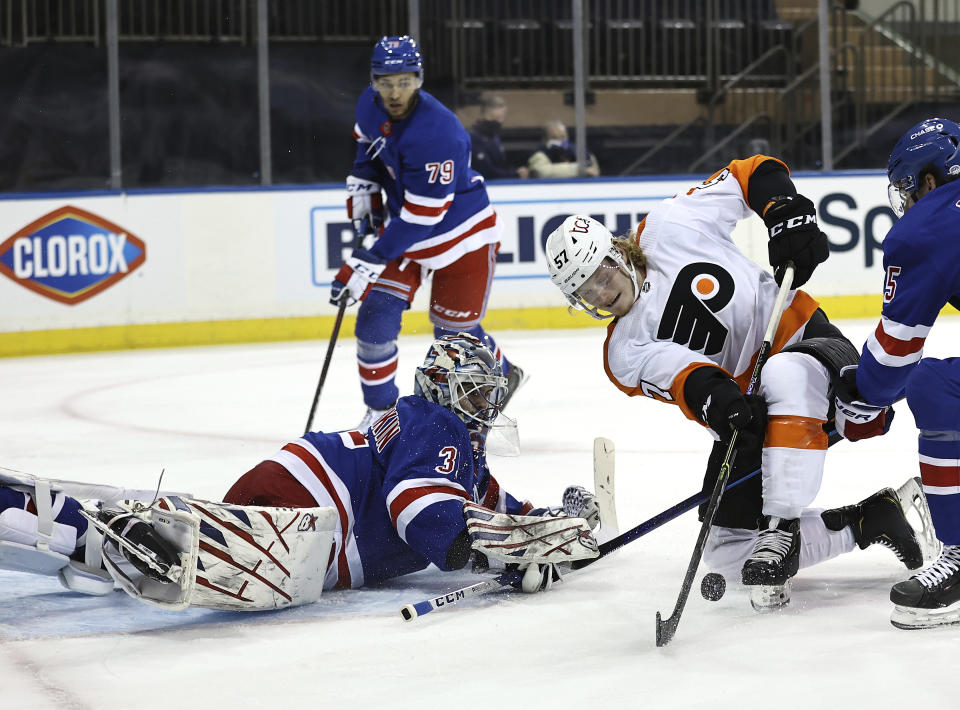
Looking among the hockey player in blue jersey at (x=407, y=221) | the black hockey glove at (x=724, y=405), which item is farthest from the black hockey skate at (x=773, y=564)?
the hockey player in blue jersey at (x=407, y=221)

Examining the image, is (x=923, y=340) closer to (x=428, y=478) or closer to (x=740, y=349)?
(x=740, y=349)

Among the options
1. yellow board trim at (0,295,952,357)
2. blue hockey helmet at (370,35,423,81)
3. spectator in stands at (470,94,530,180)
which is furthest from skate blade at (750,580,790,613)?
spectator in stands at (470,94,530,180)

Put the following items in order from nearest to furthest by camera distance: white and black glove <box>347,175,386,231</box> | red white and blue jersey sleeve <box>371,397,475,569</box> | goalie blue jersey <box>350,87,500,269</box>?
red white and blue jersey sleeve <box>371,397,475,569</box> → goalie blue jersey <box>350,87,500,269</box> → white and black glove <box>347,175,386,231</box>

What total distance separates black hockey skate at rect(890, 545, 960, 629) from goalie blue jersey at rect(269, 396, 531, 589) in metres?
0.78

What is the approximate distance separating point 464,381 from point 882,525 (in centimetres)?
85

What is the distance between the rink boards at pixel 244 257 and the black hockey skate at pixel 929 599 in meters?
5.82

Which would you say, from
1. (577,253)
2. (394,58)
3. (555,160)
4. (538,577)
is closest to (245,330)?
(555,160)

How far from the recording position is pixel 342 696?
2033mm

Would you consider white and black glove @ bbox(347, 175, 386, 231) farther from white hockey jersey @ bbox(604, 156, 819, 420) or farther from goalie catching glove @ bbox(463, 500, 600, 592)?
goalie catching glove @ bbox(463, 500, 600, 592)

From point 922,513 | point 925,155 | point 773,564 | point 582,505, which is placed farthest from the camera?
point 582,505

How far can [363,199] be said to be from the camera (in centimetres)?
484

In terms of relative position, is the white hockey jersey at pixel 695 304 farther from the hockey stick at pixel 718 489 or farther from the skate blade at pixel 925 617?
the skate blade at pixel 925 617

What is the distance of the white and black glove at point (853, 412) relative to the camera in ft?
8.11

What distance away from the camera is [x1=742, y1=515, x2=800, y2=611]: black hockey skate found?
2.39 m
